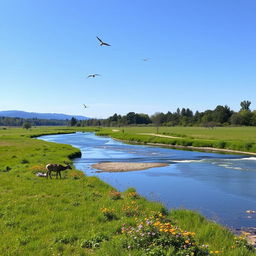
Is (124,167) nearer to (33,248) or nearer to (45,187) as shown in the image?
(45,187)

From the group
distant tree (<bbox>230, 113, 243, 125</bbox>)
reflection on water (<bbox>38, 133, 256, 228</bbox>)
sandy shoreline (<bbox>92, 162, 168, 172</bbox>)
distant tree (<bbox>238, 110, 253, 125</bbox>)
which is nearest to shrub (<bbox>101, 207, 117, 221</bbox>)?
reflection on water (<bbox>38, 133, 256, 228</bbox>)

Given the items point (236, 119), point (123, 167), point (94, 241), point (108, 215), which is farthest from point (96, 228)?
point (236, 119)

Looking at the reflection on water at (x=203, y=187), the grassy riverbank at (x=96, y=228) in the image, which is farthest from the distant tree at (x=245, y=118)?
the grassy riverbank at (x=96, y=228)

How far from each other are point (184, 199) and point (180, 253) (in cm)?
1426

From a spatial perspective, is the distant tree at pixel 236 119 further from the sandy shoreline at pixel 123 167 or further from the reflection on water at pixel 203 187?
the sandy shoreline at pixel 123 167

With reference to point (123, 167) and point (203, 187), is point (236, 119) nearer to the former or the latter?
point (123, 167)

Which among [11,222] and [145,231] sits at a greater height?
[145,231]

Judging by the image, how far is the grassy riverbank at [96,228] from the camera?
30.4 feet

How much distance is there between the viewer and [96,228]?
39.2 feet

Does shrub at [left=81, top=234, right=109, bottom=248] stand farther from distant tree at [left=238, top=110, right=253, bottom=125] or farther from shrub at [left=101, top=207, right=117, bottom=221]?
distant tree at [left=238, top=110, right=253, bottom=125]

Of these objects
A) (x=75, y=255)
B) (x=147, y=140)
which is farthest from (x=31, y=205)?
(x=147, y=140)

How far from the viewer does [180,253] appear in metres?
8.25

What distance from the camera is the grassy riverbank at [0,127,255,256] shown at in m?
9.27

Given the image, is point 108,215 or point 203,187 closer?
point 108,215
